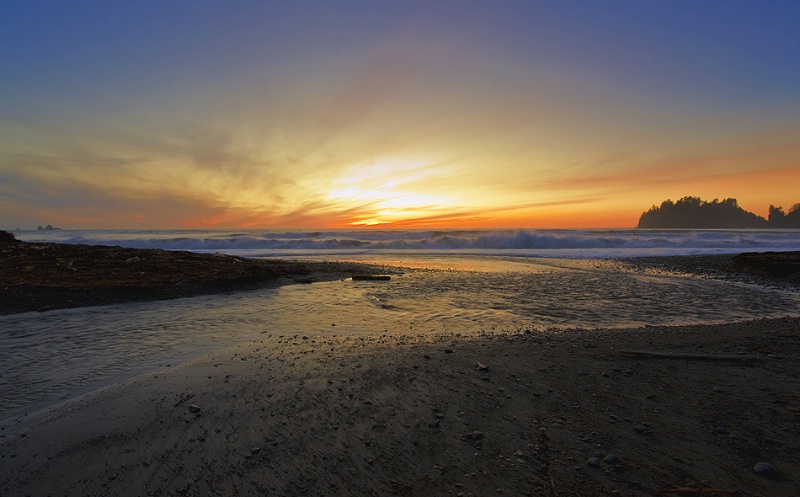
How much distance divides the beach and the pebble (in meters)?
0.02

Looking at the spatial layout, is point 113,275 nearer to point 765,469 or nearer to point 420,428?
point 420,428

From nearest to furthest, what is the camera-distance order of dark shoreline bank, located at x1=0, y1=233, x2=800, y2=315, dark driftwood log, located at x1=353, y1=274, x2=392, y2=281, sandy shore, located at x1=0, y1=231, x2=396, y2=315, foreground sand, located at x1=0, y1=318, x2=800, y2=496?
foreground sand, located at x1=0, y1=318, x2=800, y2=496, sandy shore, located at x1=0, y1=231, x2=396, y2=315, dark shoreline bank, located at x1=0, y1=233, x2=800, y2=315, dark driftwood log, located at x1=353, y1=274, x2=392, y2=281

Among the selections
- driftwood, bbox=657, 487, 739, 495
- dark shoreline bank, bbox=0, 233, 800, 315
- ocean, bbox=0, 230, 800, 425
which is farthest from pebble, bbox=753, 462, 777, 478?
dark shoreline bank, bbox=0, 233, 800, 315

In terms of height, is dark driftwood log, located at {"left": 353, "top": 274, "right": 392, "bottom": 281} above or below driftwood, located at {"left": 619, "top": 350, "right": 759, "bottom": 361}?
above

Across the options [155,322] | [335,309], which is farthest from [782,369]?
[155,322]

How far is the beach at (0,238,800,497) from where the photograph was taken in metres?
3.17

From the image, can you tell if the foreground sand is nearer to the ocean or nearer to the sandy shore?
the ocean

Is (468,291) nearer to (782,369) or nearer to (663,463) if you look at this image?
(782,369)

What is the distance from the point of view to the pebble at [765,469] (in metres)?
3.25

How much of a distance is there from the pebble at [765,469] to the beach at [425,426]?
25mm

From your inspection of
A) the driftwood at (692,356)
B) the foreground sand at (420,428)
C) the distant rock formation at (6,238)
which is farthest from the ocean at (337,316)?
the distant rock formation at (6,238)

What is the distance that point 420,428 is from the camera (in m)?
4.04

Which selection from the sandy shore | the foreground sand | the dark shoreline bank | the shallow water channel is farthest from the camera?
the dark shoreline bank

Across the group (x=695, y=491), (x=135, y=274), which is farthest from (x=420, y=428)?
(x=135, y=274)
